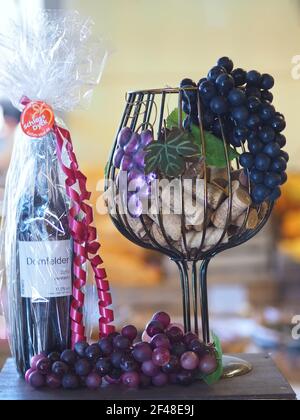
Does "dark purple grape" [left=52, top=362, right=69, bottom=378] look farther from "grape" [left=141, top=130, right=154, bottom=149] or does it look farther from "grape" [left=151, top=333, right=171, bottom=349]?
"grape" [left=141, top=130, right=154, bottom=149]

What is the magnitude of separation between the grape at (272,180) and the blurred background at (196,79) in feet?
4.42

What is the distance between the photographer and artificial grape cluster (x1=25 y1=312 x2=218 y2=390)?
70 centimetres

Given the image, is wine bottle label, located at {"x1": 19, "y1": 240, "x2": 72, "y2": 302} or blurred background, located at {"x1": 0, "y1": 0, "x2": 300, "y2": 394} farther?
blurred background, located at {"x1": 0, "y1": 0, "x2": 300, "y2": 394}

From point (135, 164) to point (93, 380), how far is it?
220 millimetres

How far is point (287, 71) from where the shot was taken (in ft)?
7.36

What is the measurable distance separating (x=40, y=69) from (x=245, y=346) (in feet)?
4.67

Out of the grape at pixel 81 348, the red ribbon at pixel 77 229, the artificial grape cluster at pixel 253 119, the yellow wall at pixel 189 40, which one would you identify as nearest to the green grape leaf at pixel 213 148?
the artificial grape cluster at pixel 253 119

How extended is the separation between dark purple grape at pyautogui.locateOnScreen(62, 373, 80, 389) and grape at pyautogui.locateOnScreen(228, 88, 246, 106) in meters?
0.31

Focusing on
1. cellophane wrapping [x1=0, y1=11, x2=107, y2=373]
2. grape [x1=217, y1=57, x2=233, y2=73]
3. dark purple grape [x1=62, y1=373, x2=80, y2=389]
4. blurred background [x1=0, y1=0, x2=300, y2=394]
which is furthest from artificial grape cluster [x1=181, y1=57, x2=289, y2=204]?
blurred background [x1=0, y1=0, x2=300, y2=394]

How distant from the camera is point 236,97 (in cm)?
70

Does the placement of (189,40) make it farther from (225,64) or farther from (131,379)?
(131,379)

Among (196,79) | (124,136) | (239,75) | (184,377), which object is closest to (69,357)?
(184,377)

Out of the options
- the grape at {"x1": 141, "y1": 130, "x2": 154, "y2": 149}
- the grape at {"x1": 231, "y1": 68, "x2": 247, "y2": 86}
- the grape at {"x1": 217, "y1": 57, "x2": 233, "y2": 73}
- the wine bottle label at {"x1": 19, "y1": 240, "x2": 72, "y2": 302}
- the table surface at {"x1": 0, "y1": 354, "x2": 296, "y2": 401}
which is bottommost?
the table surface at {"x1": 0, "y1": 354, "x2": 296, "y2": 401}

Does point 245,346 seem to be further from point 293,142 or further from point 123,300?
point 293,142
